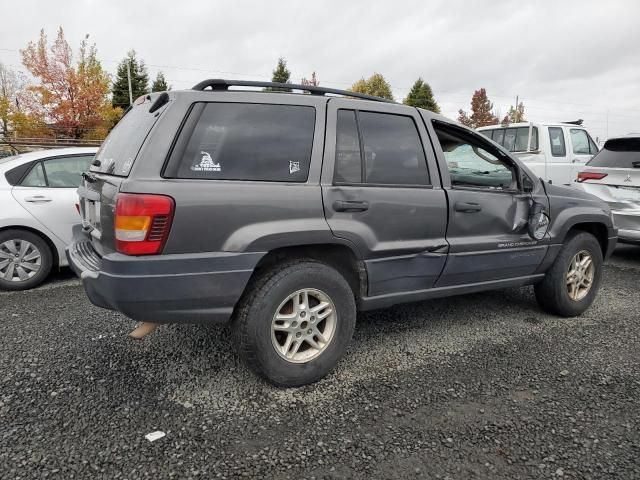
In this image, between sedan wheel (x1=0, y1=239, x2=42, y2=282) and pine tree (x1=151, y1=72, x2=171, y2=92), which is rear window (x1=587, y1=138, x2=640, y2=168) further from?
pine tree (x1=151, y1=72, x2=171, y2=92)

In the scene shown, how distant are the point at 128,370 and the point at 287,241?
1409mm

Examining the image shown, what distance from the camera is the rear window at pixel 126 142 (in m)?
2.66

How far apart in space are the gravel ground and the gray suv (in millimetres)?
405

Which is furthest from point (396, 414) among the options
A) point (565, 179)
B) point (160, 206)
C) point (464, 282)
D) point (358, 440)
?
point (565, 179)

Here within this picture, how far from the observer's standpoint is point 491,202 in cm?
354

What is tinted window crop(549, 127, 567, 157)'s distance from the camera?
9.15m

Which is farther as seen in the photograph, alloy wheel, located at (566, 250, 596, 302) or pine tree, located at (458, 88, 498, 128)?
pine tree, located at (458, 88, 498, 128)

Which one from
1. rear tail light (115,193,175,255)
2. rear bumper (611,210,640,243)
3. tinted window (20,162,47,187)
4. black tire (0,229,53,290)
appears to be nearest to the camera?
rear tail light (115,193,175,255)

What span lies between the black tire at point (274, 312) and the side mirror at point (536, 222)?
5.64ft

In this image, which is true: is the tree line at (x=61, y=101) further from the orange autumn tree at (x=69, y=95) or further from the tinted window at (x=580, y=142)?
the tinted window at (x=580, y=142)

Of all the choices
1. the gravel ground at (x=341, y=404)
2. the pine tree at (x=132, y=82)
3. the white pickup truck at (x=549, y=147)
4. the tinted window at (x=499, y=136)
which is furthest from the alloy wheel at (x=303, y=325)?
the pine tree at (x=132, y=82)

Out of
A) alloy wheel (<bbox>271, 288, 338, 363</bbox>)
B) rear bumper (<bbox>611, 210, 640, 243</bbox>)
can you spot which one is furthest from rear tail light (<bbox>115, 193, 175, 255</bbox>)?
rear bumper (<bbox>611, 210, 640, 243</bbox>)

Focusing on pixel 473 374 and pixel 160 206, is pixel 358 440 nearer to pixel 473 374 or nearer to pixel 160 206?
pixel 473 374

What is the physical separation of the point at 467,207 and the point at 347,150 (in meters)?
1.02
